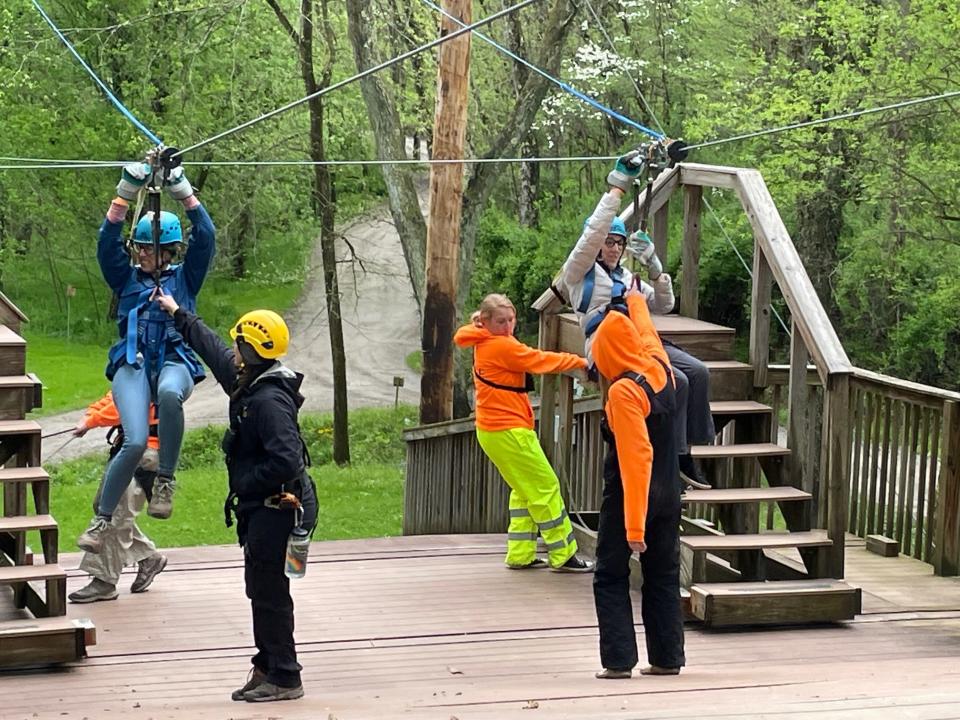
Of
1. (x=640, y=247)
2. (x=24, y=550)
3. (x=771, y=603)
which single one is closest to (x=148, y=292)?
(x=24, y=550)

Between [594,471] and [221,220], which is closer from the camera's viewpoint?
[594,471]

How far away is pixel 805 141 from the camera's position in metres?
18.1

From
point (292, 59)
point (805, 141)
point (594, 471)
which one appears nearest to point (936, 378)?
point (805, 141)

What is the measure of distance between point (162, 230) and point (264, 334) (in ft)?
6.05

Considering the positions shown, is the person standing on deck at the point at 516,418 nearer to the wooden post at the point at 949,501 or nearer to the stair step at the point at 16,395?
the wooden post at the point at 949,501

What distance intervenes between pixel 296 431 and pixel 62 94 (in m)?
21.9

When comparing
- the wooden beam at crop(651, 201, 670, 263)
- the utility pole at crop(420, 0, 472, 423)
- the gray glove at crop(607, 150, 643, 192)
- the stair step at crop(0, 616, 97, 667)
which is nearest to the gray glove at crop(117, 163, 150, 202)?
the stair step at crop(0, 616, 97, 667)

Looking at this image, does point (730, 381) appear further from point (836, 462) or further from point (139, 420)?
point (139, 420)

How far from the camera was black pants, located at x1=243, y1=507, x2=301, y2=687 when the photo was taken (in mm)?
5277

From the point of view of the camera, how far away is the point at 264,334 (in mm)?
5234

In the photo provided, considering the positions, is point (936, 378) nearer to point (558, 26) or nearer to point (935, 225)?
point (935, 225)

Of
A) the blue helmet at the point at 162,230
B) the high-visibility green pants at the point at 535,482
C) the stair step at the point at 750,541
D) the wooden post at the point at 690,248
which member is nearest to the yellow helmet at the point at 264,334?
the blue helmet at the point at 162,230

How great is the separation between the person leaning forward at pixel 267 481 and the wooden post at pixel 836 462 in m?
2.80

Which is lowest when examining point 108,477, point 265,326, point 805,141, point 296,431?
point 108,477
